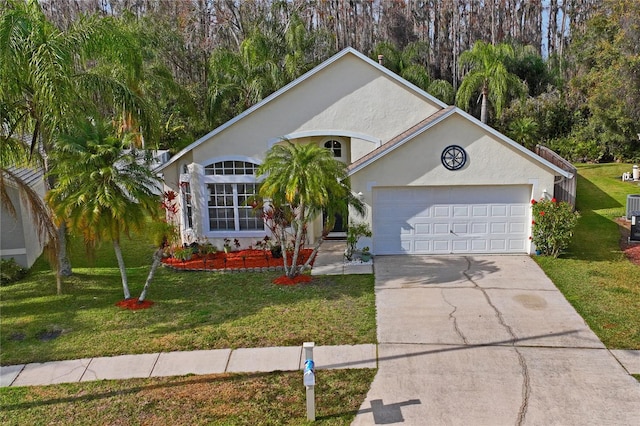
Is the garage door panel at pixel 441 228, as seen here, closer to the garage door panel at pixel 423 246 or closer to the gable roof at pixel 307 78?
the garage door panel at pixel 423 246

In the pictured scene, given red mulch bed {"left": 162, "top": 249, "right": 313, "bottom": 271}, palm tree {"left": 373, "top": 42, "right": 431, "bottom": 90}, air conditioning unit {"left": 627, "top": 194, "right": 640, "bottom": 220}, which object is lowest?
red mulch bed {"left": 162, "top": 249, "right": 313, "bottom": 271}

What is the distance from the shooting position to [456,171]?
50.3 ft

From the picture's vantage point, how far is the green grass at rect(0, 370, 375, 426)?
7910mm

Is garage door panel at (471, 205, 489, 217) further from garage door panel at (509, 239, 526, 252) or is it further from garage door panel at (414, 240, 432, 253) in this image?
garage door panel at (414, 240, 432, 253)

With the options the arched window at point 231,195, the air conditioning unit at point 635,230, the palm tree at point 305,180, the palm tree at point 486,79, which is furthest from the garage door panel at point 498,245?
the palm tree at point 486,79

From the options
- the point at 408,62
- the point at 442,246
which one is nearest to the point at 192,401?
the point at 442,246

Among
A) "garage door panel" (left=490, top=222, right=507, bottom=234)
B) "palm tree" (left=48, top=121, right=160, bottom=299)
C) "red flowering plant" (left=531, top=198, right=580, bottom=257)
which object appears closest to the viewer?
"palm tree" (left=48, top=121, right=160, bottom=299)

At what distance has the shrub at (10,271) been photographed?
1465cm

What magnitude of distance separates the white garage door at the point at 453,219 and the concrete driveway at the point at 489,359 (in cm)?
204

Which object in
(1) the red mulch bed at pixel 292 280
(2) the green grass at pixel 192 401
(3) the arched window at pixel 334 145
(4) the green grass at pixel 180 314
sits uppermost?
(3) the arched window at pixel 334 145

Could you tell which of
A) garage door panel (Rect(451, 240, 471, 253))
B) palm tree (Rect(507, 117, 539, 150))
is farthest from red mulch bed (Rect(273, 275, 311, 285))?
palm tree (Rect(507, 117, 539, 150))

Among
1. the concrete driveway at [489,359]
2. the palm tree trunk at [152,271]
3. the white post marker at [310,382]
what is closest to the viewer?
the white post marker at [310,382]

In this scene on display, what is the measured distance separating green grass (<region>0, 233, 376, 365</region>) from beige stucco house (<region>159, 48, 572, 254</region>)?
2619 mm

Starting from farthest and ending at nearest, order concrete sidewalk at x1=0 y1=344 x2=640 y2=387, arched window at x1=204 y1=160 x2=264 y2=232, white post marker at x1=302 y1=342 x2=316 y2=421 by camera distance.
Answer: arched window at x1=204 y1=160 x2=264 y2=232, concrete sidewalk at x1=0 y1=344 x2=640 y2=387, white post marker at x1=302 y1=342 x2=316 y2=421
